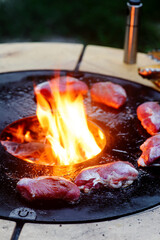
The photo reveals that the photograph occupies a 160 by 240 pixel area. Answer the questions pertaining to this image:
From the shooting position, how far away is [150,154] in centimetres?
172

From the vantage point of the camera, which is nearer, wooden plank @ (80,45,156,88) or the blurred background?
wooden plank @ (80,45,156,88)

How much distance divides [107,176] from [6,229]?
524 millimetres

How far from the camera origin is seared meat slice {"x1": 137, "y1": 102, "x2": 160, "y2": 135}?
2018 mm

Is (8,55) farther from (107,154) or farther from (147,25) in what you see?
(147,25)

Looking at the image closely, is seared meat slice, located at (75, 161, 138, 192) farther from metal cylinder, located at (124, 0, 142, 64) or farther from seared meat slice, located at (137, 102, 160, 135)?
metal cylinder, located at (124, 0, 142, 64)

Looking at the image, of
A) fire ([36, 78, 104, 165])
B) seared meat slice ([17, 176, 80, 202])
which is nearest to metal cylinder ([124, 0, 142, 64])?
fire ([36, 78, 104, 165])

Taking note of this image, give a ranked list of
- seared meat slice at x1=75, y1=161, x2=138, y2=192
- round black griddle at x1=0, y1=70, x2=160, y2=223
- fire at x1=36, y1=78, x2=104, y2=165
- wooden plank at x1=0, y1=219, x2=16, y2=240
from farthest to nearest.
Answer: fire at x1=36, y1=78, x2=104, y2=165 → seared meat slice at x1=75, y1=161, x2=138, y2=192 → round black griddle at x1=0, y1=70, x2=160, y2=223 → wooden plank at x1=0, y1=219, x2=16, y2=240

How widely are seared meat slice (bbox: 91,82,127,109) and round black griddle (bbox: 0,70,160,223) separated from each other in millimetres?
46

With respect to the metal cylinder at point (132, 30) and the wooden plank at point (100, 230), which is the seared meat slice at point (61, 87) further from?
the wooden plank at point (100, 230)

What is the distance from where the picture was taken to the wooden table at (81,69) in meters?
1.30

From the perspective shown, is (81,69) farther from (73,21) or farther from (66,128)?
(73,21)

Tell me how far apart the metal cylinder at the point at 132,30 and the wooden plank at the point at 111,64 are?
90 mm

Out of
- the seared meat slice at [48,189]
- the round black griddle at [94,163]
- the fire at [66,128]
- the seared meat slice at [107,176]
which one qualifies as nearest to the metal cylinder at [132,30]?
the round black griddle at [94,163]

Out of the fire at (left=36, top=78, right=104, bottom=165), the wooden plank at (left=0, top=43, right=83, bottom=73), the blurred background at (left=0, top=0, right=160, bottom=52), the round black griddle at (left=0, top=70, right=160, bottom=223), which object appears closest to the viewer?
the round black griddle at (left=0, top=70, right=160, bottom=223)
